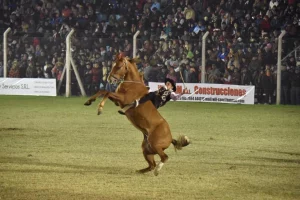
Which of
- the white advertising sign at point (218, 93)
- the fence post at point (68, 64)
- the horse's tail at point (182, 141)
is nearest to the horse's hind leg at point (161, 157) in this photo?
the horse's tail at point (182, 141)

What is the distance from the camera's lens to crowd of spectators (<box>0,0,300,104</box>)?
25.3 m

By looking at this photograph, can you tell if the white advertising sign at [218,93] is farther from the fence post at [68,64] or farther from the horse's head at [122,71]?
the horse's head at [122,71]

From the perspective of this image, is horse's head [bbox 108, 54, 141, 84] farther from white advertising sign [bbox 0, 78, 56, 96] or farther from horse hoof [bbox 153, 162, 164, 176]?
white advertising sign [bbox 0, 78, 56, 96]

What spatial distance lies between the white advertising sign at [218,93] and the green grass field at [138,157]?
9.38ft

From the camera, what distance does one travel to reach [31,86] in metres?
28.3

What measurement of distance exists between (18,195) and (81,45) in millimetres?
19669

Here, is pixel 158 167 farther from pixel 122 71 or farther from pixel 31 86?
pixel 31 86

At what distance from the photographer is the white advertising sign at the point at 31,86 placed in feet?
92.3

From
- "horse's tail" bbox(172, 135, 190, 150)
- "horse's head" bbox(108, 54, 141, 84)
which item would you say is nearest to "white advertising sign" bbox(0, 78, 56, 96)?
"horse's head" bbox(108, 54, 141, 84)

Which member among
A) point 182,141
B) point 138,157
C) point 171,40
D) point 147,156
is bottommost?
point 138,157

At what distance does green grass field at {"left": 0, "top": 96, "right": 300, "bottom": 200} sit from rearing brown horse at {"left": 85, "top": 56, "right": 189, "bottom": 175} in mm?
478

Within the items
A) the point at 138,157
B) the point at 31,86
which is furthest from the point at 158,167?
the point at 31,86

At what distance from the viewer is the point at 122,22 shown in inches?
1176

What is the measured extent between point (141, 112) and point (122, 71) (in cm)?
78
